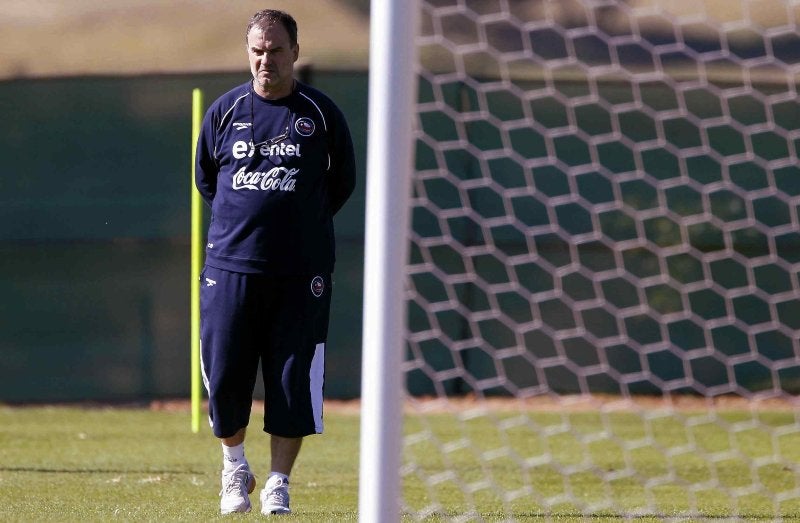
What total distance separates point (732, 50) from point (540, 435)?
13.0ft

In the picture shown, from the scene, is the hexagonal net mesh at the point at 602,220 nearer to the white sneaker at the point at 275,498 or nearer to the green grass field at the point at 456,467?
the green grass field at the point at 456,467

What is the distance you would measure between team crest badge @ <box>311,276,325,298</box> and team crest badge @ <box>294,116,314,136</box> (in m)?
0.55

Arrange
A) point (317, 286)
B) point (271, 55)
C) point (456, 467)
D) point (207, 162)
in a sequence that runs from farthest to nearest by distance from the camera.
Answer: point (456, 467), point (207, 162), point (317, 286), point (271, 55)

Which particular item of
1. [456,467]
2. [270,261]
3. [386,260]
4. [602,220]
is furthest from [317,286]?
[602,220]

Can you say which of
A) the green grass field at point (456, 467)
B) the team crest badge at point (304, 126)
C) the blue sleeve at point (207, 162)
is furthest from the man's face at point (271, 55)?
the green grass field at point (456, 467)

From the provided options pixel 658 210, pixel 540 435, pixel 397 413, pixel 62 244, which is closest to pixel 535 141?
pixel 658 210

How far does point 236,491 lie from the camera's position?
499cm

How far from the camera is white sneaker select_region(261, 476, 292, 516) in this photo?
487 cm

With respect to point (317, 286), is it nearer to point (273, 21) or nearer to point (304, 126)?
point (304, 126)

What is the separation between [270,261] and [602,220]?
688 cm

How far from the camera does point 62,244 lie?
38.5ft

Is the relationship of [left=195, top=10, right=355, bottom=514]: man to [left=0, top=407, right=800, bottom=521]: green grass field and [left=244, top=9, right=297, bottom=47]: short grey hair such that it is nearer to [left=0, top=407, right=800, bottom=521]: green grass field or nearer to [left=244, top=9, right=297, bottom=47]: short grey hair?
[left=244, top=9, right=297, bottom=47]: short grey hair

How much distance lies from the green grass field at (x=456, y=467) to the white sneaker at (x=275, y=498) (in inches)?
4.1

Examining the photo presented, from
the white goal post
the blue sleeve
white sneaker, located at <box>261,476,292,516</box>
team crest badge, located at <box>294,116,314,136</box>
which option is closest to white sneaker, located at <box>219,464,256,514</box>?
white sneaker, located at <box>261,476,292,516</box>
